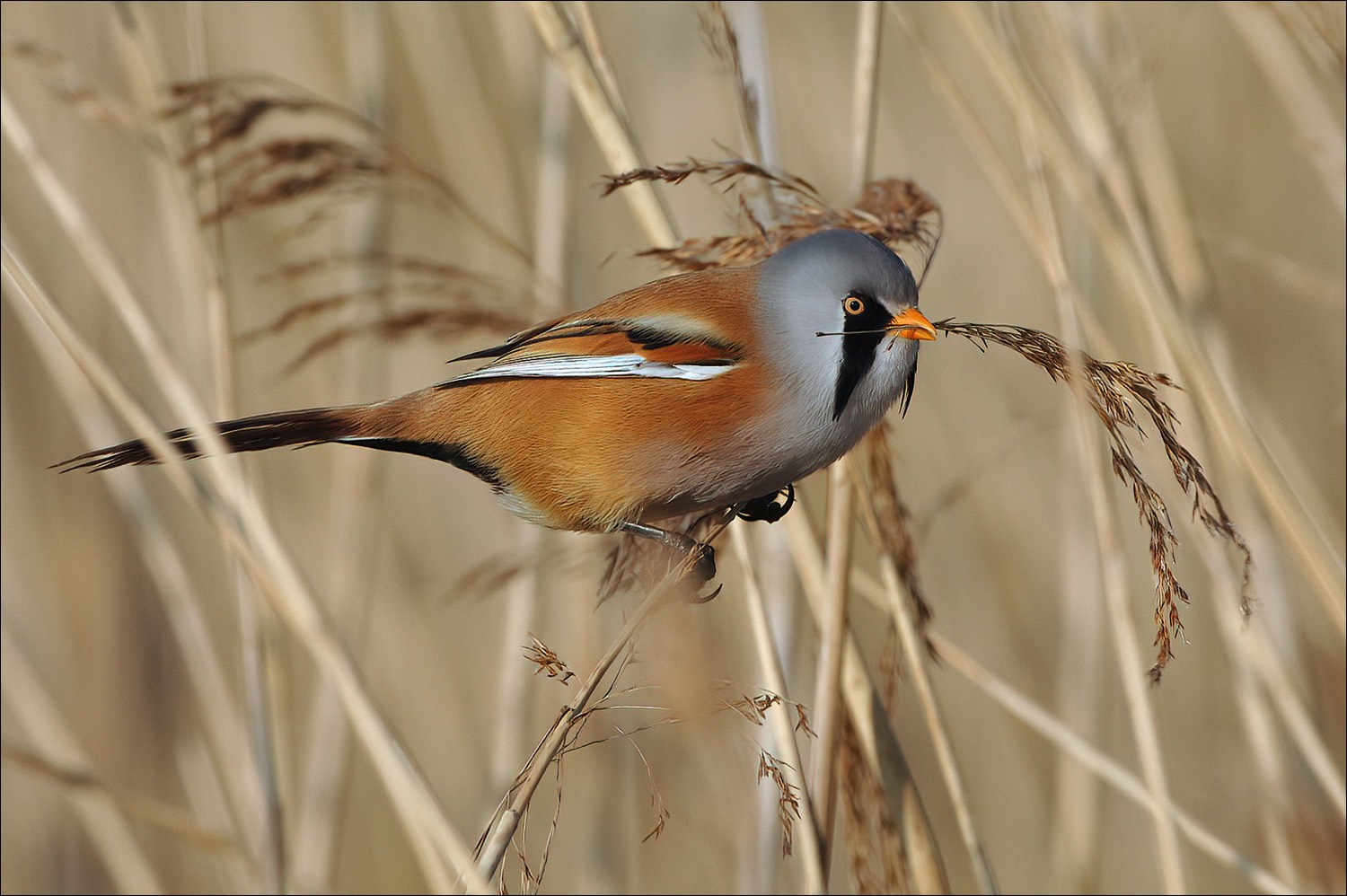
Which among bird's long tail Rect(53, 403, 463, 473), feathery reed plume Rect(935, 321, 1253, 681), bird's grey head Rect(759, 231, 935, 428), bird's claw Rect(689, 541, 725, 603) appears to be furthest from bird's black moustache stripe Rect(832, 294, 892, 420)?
bird's long tail Rect(53, 403, 463, 473)

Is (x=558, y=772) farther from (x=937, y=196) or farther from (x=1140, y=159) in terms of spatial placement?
(x=937, y=196)

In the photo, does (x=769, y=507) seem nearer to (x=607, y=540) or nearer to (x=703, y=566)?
(x=703, y=566)

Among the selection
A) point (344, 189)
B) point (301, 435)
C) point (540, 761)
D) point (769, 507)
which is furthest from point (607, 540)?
point (540, 761)

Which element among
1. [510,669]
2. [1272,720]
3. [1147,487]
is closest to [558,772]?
[1147,487]

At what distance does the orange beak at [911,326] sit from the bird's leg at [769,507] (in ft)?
1.09

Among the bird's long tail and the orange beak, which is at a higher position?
the orange beak

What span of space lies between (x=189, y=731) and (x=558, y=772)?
232 centimetres

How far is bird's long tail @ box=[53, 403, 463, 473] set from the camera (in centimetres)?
141

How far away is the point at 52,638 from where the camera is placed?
10.4ft

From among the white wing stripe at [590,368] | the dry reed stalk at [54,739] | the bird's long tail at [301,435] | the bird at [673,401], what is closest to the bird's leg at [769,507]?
the bird at [673,401]

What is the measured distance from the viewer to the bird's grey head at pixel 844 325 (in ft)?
4.50

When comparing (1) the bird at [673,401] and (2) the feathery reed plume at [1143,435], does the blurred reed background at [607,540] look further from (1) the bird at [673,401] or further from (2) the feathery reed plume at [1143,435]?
(2) the feathery reed plume at [1143,435]

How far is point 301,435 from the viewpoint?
57.0 inches

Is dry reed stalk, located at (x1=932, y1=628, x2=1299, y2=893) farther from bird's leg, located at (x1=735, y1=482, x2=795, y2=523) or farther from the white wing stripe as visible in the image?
the white wing stripe
